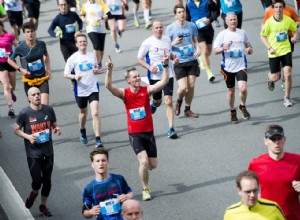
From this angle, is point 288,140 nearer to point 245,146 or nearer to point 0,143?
point 245,146

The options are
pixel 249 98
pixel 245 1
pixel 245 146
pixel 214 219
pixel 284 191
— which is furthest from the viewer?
pixel 245 1

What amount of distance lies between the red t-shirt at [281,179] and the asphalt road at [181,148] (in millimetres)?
2572

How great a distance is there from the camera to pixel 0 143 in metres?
16.6

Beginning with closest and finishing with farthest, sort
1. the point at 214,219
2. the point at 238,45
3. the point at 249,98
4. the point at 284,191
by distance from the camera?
1. the point at 284,191
2. the point at 214,219
3. the point at 238,45
4. the point at 249,98

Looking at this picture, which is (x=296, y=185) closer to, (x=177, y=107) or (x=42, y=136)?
(x=42, y=136)

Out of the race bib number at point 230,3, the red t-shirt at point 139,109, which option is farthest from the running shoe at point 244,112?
the race bib number at point 230,3

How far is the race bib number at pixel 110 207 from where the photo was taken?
405 inches

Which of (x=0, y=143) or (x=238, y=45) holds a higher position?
(x=238, y=45)

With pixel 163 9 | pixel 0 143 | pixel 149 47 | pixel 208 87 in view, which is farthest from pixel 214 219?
pixel 163 9

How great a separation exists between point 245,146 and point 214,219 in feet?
10.0

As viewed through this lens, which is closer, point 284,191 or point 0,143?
point 284,191

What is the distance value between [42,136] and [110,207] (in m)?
2.85

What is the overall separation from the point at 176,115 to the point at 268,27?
2.25 metres

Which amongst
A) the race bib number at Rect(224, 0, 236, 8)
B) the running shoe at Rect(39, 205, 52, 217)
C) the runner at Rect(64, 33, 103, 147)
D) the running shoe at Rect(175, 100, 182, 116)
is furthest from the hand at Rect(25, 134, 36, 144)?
the race bib number at Rect(224, 0, 236, 8)
